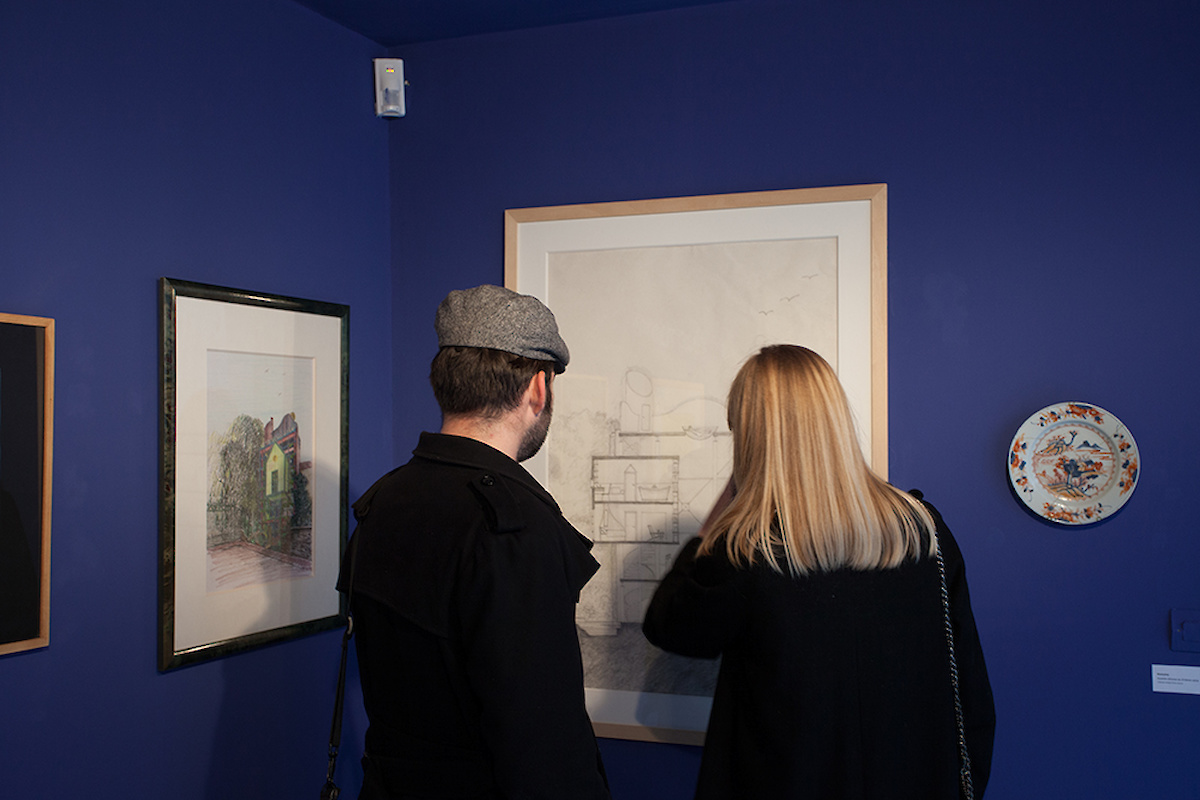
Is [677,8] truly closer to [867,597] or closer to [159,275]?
[159,275]

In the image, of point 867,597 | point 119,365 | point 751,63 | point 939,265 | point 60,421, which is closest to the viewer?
point 867,597

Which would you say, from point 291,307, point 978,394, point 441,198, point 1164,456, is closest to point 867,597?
point 978,394

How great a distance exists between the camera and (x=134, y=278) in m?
1.85

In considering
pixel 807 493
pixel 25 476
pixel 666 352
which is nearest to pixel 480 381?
pixel 807 493

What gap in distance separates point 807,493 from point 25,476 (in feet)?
4.61

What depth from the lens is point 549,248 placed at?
247 cm

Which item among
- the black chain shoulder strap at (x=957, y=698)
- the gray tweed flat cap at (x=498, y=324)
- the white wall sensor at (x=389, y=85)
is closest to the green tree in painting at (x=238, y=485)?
the gray tweed flat cap at (x=498, y=324)

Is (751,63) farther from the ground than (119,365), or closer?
farther from the ground

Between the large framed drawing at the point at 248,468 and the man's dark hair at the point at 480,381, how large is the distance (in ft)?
2.80

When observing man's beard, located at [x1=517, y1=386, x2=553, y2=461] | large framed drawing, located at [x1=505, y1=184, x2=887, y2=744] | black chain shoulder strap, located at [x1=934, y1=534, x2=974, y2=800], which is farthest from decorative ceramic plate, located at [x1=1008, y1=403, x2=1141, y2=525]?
man's beard, located at [x1=517, y1=386, x2=553, y2=461]

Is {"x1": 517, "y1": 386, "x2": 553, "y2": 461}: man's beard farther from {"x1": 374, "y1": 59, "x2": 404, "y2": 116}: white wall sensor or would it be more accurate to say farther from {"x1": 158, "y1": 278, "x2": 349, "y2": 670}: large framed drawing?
{"x1": 374, "y1": 59, "x2": 404, "y2": 116}: white wall sensor

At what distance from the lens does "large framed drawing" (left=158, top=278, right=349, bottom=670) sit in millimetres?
1921

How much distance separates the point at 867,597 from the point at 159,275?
1573 millimetres

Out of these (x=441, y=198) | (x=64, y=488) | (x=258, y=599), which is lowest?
(x=258, y=599)
